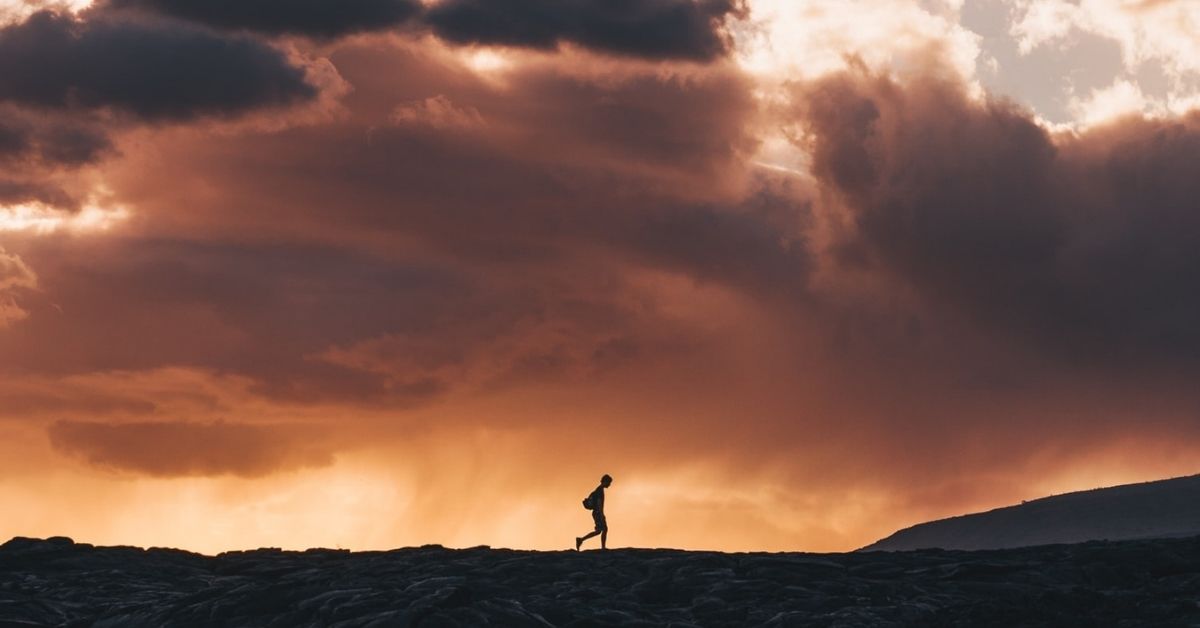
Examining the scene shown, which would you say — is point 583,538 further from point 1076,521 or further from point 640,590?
point 1076,521

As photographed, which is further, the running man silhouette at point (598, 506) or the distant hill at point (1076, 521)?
the distant hill at point (1076, 521)

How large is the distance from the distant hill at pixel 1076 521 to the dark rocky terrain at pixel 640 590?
10109mm

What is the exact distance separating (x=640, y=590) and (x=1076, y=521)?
80.4ft

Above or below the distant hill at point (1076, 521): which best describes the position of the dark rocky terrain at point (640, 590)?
below

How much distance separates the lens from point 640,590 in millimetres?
44594

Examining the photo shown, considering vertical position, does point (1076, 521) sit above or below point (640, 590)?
above

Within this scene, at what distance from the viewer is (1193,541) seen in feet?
156

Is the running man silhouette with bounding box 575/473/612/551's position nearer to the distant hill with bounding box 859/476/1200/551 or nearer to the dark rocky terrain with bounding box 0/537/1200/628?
the dark rocky terrain with bounding box 0/537/1200/628

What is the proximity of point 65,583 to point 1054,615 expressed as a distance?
3101cm

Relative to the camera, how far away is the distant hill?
57.7 metres

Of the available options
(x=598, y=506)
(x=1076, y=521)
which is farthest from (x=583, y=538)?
(x=1076, y=521)

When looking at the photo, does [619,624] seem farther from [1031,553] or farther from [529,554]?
[1031,553]

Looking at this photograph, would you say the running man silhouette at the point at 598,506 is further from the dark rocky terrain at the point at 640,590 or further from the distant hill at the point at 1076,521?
the distant hill at the point at 1076,521

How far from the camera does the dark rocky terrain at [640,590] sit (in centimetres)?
4084
